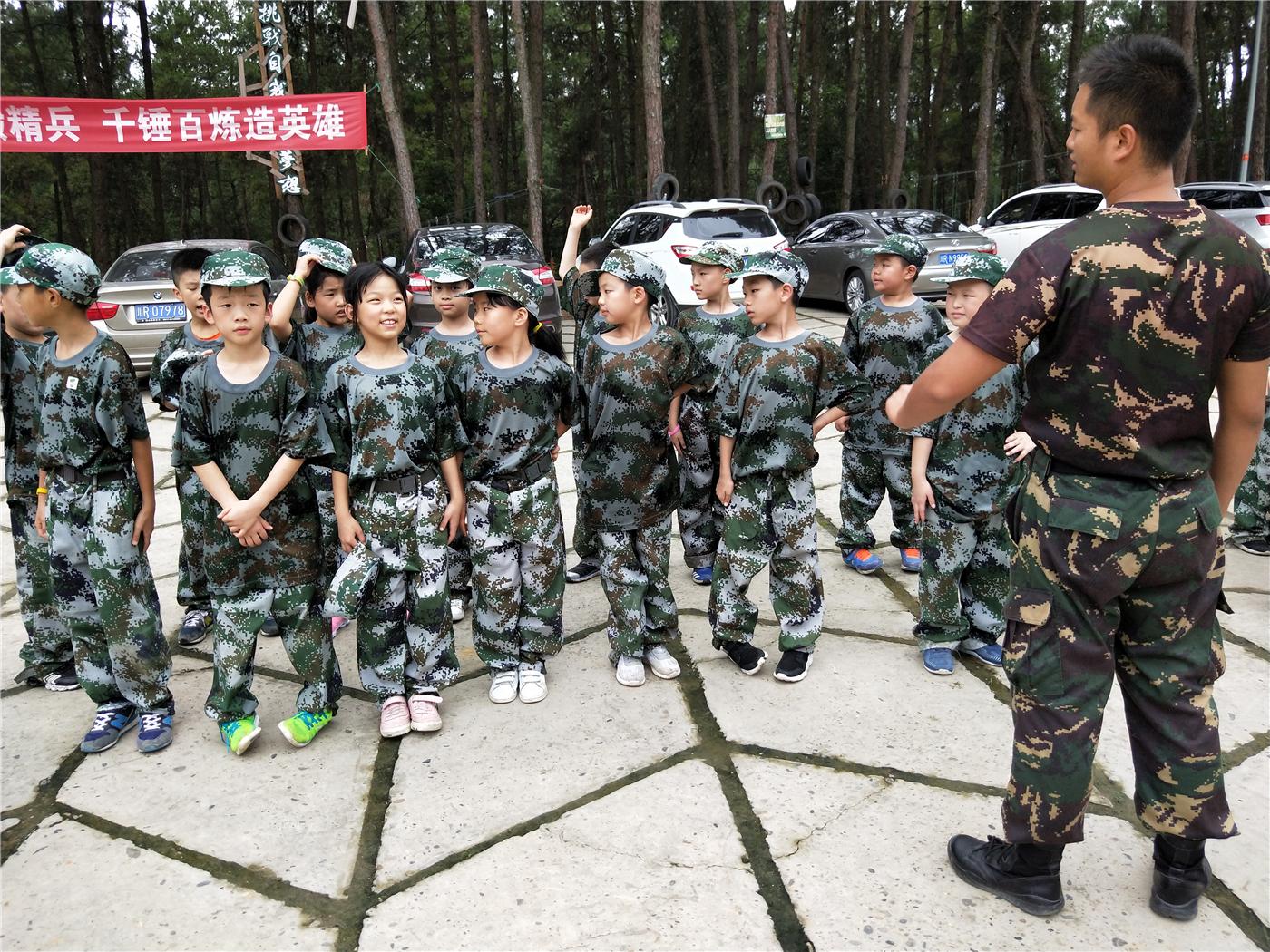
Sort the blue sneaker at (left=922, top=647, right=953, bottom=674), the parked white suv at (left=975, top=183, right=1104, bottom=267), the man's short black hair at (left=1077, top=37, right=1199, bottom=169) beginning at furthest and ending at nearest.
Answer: the parked white suv at (left=975, top=183, right=1104, bottom=267) < the blue sneaker at (left=922, top=647, right=953, bottom=674) < the man's short black hair at (left=1077, top=37, right=1199, bottom=169)

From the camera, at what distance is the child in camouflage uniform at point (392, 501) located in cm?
293

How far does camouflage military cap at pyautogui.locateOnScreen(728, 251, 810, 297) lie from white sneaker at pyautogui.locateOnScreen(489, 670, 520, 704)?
1656 mm

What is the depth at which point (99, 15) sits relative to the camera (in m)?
18.6

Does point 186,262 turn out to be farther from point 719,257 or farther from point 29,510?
point 719,257

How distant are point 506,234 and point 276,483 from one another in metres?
7.48

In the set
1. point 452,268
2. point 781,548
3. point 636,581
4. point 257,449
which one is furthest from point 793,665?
point 452,268

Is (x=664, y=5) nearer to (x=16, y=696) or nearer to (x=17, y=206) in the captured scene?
(x=17, y=206)

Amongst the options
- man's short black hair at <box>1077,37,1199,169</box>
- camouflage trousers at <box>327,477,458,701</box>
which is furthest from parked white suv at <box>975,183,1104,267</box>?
man's short black hair at <box>1077,37,1199,169</box>

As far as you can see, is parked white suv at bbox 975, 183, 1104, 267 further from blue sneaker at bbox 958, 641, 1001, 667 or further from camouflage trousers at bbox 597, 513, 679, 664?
camouflage trousers at bbox 597, 513, 679, 664

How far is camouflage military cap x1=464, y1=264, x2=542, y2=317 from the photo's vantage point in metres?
3.02

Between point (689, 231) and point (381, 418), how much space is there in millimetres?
7972

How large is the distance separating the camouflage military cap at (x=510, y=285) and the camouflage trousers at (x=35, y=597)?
1.88 m

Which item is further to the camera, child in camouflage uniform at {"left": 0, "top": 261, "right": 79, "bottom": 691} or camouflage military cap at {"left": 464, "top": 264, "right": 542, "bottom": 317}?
child in camouflage uniform at {"left": 0, "top": 261, "right": 79, "bottom": 691}

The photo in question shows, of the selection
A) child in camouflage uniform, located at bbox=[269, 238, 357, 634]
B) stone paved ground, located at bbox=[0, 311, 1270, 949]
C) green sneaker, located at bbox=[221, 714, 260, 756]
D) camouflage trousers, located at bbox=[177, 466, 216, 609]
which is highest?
child in camouflage uniform, located at bbox=[269, 238, 357, 634]
